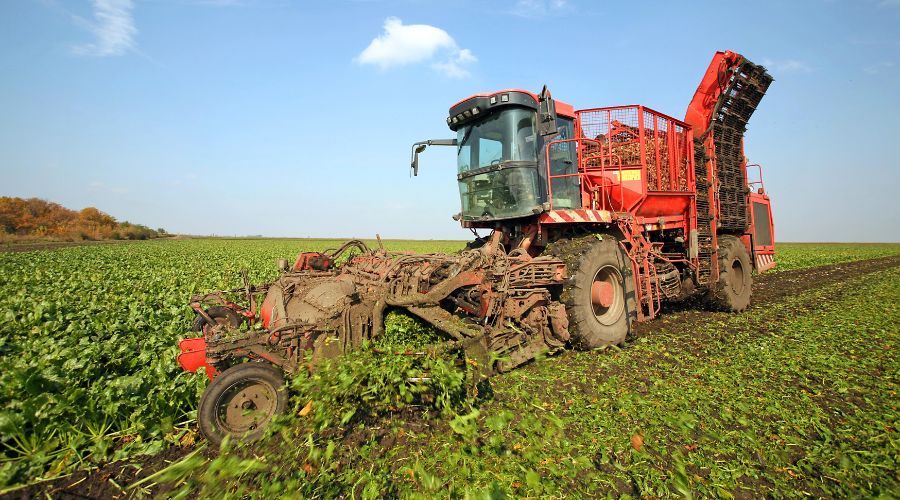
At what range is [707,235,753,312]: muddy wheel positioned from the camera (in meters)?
8.16

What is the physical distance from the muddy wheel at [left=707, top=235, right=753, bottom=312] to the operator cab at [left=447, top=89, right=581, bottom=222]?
3696 mm

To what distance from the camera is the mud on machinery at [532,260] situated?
3.93 metres

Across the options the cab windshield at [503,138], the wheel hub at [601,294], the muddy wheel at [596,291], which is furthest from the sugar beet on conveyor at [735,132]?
the cab windshield at [503,138]

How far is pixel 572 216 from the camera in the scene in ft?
20.0

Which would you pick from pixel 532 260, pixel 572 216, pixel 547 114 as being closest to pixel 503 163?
pixel 547 114

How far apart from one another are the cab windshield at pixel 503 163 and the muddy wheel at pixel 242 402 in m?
3.91

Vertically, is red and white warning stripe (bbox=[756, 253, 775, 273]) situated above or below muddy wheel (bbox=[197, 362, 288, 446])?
above

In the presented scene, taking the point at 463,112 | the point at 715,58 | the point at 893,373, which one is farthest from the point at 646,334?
the point at 715,58

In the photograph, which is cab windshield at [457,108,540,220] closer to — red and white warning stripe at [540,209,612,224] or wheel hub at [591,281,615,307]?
red and white warning stripe at [540,209,612,224]

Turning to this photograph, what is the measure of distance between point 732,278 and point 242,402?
29.1 feet

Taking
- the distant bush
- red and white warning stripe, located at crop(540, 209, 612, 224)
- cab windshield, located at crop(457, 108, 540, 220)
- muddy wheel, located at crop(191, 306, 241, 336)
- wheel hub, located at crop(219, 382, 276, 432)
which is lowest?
wheel hub, located at crop(219, 382, 276, 432)

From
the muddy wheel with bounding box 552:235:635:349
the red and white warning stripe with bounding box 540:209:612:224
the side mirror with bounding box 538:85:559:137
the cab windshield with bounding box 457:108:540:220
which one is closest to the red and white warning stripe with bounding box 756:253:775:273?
the muddy wheel with bounding box 552:235:635:349

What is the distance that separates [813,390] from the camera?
4164mm

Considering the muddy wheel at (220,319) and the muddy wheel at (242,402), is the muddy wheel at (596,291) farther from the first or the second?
the muddy wheel at (220,319)
